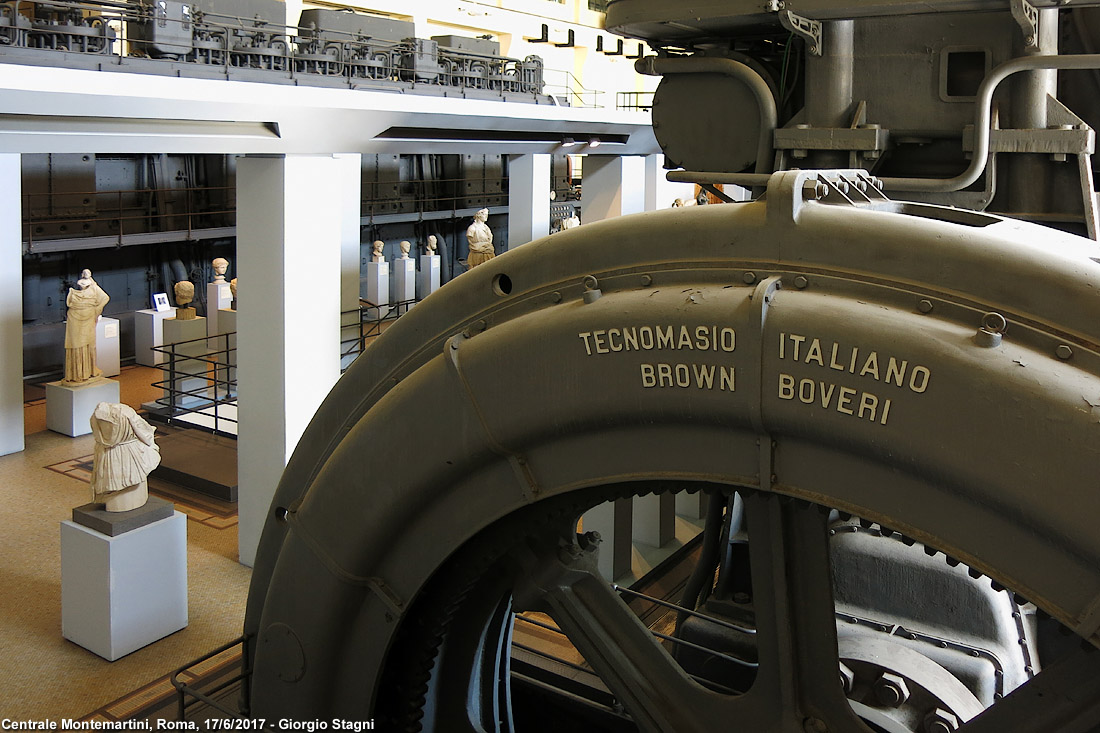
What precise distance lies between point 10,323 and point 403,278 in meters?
7.52

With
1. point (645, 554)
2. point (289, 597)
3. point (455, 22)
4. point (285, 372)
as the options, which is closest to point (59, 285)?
point (285, 372)

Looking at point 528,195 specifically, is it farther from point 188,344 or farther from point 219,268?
point 188,344

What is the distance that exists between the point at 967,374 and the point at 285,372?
6812 millimetres

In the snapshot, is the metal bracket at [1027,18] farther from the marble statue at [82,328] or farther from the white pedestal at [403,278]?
the white pedestal at [403,278]

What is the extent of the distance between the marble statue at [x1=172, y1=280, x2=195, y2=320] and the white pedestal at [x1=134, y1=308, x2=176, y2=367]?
0.40m

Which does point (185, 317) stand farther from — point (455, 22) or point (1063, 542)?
point (1063, 542)

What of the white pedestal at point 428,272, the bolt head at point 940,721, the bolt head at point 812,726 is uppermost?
the white pedestal at point 428,272

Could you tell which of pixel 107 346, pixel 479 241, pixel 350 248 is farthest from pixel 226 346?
pixel 479 241

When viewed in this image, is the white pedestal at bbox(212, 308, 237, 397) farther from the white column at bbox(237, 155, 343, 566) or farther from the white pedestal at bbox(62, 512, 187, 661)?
the white pedestal at bbox(62, 512, 187, 661)

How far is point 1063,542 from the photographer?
1.65 metres

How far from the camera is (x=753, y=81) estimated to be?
162 inches

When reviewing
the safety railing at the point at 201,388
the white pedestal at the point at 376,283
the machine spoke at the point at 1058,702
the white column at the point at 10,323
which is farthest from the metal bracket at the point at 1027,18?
the white pedestal at the point at 376,283

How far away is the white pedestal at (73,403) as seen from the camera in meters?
11.5

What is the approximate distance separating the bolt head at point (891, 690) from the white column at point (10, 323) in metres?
10.4
